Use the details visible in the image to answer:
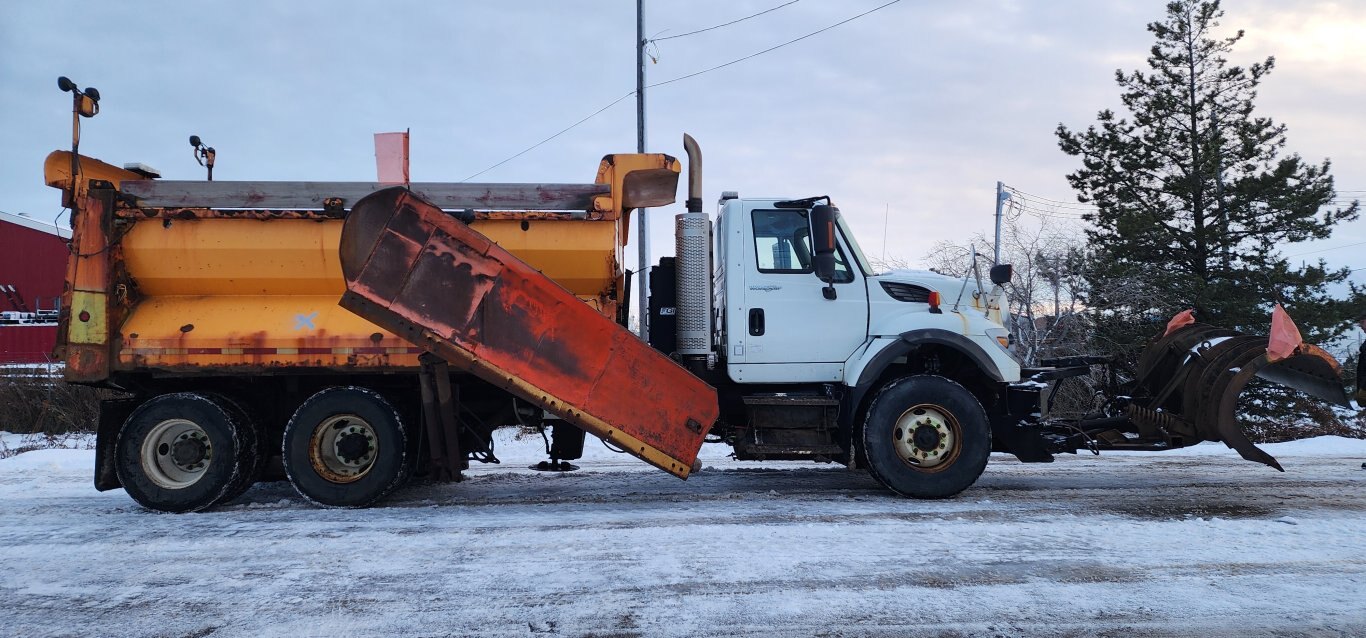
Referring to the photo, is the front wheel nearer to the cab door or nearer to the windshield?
the cab door

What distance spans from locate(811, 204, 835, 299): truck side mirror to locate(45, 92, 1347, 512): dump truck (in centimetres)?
2

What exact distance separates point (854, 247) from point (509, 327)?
3.12 meters

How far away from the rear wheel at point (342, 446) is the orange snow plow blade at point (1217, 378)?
662cm

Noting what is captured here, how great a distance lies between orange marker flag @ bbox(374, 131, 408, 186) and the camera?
6.43 metres

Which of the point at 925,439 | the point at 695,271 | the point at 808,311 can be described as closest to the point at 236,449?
the point at 695,271

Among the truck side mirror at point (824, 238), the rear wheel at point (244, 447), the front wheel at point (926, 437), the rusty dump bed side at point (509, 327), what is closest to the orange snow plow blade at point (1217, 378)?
the front wheel at point (926, 437)

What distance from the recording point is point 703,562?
456 centimetres

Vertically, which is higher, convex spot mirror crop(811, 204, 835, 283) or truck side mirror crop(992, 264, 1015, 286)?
convex spot mirror crop(811, 204, 835, 283)

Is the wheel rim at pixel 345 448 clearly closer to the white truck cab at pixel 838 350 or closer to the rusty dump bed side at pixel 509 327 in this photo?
the rusty dump bed side at pixel 509 327

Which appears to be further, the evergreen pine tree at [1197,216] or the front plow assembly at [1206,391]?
the evergreen pine tree at [1197,216]

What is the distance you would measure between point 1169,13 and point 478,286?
60.4 ft

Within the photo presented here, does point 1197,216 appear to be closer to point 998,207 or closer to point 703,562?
point 998,207

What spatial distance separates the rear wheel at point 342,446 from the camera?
622 cm

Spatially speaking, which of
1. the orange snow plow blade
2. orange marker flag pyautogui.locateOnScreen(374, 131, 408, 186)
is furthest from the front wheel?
orange marker flag pyautogui.locateOnScreen(374, 131, 408, 186)
